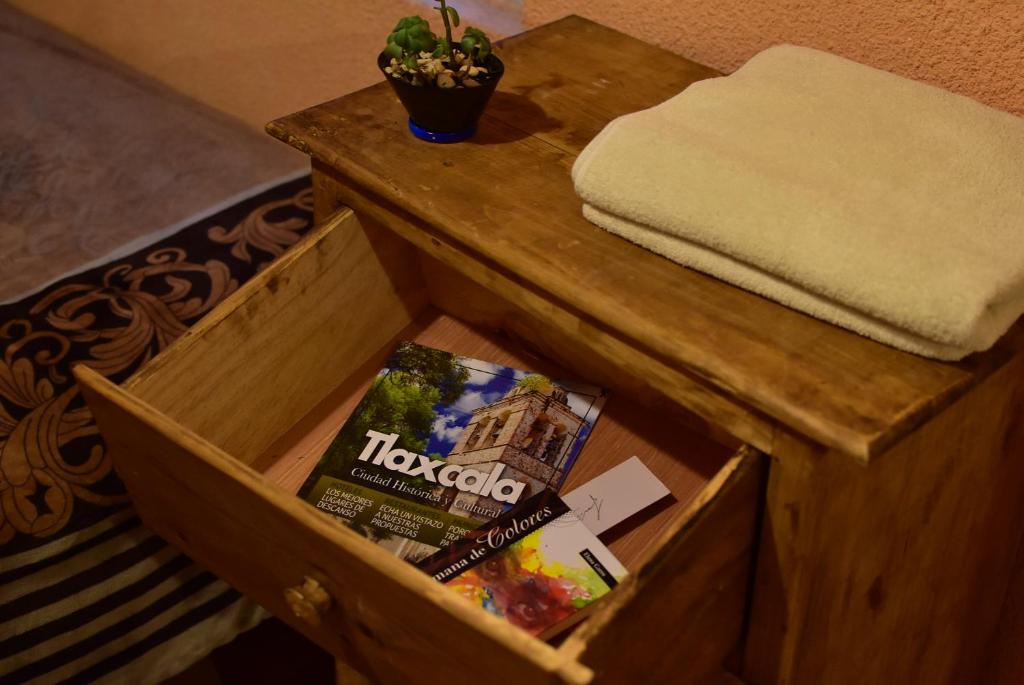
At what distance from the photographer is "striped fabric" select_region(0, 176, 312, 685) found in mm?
980

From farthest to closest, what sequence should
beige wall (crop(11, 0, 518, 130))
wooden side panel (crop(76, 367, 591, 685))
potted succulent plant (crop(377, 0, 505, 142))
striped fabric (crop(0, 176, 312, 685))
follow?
beige wall (crop(11, 0, 518, 130)), striped fabric (crop(0, 176, 312, 685)), potted succulent plant (crop(377, 0, 505, 142)), wooden side panel (crop(76, 367, 591, 685))

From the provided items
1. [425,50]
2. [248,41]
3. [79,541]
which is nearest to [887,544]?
[425,50]

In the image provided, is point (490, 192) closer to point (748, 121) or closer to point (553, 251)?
point (553, 251)

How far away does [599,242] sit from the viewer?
A: 728 mm

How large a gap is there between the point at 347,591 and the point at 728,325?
301mm

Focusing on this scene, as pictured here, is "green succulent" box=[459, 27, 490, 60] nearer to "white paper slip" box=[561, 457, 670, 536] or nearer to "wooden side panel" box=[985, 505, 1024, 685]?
"white paper slip" box=[561, 457, 670, 536]

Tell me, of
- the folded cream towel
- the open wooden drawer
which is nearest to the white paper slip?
the open wooden drawer

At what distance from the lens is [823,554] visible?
27.1 inches

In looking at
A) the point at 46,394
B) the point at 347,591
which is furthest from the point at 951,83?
the point at 46,394

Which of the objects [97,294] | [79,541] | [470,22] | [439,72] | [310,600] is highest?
[439,72]

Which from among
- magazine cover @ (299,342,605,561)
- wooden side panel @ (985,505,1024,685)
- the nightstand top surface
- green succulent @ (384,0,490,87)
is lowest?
wooden side panel @ (985,505,1024,685)

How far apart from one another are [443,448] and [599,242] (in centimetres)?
27

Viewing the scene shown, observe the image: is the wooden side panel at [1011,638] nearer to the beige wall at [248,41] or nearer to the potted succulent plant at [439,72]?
the potted succulent plant at [439,72]

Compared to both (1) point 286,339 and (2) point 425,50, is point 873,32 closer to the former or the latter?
(2) point 425,50
